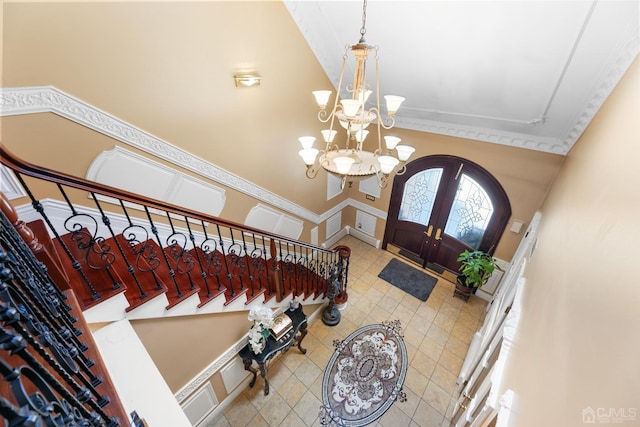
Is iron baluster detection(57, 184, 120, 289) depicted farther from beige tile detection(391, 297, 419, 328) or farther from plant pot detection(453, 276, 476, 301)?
plant pot detection(453, 276, 476, 301)

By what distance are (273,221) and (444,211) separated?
3.02 meters

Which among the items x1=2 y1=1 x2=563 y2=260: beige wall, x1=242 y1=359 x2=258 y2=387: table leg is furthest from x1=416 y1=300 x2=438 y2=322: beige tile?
x1=242 y1=359 x2=258 y2=387: table leg

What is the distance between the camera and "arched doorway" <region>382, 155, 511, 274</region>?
4.07m

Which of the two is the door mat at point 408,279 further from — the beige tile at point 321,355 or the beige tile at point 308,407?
the beige tile at point 308,407

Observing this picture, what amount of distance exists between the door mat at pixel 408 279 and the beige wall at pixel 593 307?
10.5 feet

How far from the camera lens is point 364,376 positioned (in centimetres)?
357

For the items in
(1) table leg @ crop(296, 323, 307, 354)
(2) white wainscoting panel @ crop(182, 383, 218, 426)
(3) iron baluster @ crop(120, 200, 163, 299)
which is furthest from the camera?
(1) table leg @ crop(296, 323, 307, 354)

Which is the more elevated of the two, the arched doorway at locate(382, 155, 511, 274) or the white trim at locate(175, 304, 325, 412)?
the arched doorway at locate(382, 155, 511, 274)

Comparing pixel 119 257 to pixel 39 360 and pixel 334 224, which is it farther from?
pixel 334 224

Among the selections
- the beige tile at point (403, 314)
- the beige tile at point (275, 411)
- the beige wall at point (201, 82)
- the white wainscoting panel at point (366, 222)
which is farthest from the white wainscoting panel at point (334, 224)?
the beige tile at point (275, 411)

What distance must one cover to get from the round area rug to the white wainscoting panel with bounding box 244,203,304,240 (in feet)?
6.38

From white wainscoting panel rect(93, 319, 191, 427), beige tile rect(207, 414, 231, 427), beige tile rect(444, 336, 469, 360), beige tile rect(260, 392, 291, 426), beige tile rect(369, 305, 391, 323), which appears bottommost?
beige tile rect(207, 414, 231, 427)

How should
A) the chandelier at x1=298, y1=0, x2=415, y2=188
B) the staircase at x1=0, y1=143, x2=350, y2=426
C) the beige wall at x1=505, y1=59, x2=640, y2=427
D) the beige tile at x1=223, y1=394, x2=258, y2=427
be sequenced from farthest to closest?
the beige tile at x1=223, y1=394, x2=258, y2=427 → the chandelier at x1=298, y1=0, x2=415, y2=188 → the staircase at x1=0, y1=143, x2=350, y2=426 → the beige wall at x1=505, y1=59, x2=640, y2=427

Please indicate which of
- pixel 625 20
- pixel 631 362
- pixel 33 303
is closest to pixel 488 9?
pixel 625 20
